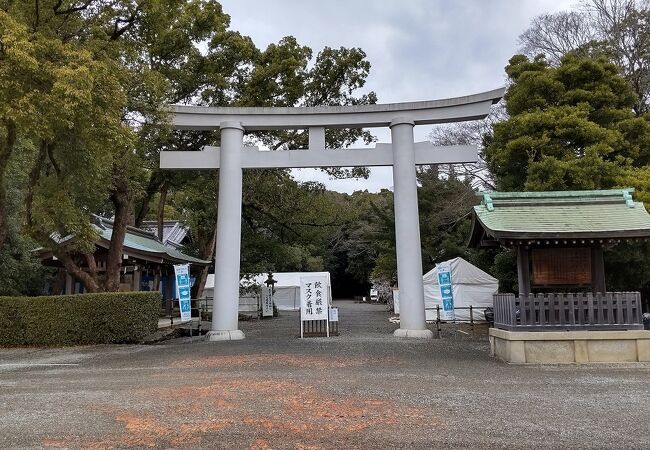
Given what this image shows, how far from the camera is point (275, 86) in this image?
17031mm

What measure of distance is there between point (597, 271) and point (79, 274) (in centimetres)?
1291

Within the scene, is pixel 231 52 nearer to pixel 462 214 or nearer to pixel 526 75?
pixel 526 75

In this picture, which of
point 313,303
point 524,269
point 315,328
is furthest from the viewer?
point 315,328

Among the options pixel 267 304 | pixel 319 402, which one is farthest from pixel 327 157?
pixel 267 304

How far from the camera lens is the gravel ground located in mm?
4715

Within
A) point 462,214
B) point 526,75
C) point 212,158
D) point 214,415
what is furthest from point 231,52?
point 214,415

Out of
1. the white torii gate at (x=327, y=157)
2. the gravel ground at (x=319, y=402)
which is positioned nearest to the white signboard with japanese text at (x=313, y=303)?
the white torii gate at (x=327, y=157)

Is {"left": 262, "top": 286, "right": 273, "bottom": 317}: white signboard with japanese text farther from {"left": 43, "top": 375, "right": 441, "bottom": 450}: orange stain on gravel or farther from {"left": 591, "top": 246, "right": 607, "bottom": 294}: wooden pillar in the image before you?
{"left": 43, "top": 375, "right": 441, "bottom": 450}: orange stain on gravel

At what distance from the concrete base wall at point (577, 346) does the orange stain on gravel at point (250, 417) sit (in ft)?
13.8

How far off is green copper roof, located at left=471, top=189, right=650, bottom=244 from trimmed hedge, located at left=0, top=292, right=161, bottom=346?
927 cm

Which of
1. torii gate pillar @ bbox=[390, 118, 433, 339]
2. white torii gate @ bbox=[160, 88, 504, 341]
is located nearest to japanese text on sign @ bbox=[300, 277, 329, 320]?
white torii gate @ bbox=[160, 88, 504, 341]

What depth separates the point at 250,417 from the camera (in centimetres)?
544

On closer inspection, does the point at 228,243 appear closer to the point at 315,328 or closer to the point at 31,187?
the point at 315,328

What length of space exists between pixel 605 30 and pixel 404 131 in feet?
35.2
